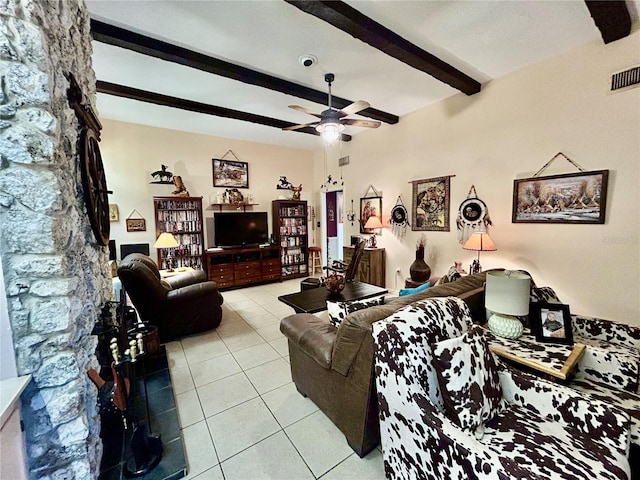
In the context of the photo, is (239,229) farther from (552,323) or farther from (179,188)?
(552,323)

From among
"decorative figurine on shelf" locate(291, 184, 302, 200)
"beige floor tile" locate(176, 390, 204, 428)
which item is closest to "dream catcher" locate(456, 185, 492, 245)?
"decorative figurine on shelf" locate(291, 184, 302, 200)

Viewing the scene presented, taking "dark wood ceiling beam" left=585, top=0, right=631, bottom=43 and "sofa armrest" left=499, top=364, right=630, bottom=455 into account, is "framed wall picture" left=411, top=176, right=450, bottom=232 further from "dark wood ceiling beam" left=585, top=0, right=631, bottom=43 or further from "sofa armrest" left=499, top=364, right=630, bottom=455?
"sofa armrest" left=499, top=364, right=630, bottom=455

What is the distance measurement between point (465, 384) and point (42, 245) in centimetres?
199

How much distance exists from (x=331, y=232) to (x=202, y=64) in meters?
5.01

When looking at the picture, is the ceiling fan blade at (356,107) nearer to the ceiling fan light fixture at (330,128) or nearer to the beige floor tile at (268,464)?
the ceiling fan light fixture at (330,128)

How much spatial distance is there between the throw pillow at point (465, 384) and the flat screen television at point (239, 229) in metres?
4.97

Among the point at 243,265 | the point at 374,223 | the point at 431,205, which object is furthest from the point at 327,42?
the point at 243,265

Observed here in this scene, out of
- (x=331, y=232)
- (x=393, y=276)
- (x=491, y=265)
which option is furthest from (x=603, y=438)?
(x=331, y=232)

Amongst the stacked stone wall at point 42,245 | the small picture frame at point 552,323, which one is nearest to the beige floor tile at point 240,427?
the stacked stone wall at point 42,245

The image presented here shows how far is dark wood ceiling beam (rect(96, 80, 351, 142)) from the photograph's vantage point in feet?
11.2

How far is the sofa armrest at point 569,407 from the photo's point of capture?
3.77 feet

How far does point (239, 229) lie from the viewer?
568 cm

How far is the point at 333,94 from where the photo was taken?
12.6ft

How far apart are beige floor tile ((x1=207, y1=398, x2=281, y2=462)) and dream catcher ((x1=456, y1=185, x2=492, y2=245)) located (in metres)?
3.47
